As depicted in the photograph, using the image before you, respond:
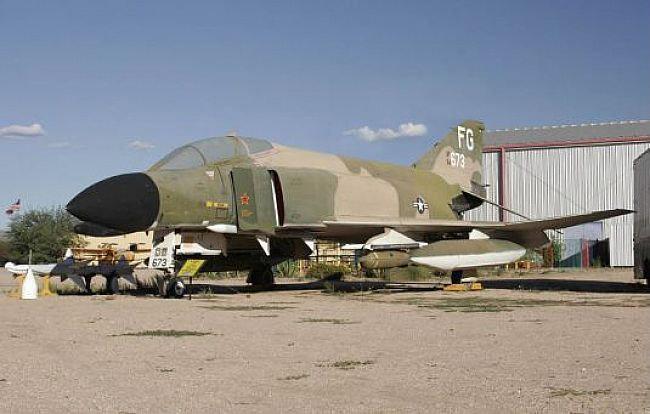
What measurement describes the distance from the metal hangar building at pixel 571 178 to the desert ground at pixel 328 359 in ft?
102

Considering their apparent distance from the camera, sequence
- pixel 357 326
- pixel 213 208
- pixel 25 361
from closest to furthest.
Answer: pixel 25 361 → pixel 357 326 → pixel 213 208

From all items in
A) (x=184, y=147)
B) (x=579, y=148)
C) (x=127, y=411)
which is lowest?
(x=127, y=411)

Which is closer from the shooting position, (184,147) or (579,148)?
(184,147)

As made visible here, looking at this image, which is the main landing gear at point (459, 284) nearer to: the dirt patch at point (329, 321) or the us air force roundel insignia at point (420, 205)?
the us air force roundel insignia at point (420, 205)

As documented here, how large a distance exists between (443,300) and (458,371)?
863 centimetres

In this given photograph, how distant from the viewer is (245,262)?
62.3ft

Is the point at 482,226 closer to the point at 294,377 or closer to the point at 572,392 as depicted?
the point at 294,377

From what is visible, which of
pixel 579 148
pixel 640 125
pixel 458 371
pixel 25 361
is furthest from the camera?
pixel 640 125

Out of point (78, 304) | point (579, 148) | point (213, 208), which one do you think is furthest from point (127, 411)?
point (579, 148)

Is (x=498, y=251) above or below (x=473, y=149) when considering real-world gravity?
below

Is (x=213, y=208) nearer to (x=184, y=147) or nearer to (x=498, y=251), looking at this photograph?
(x=184, y=147)

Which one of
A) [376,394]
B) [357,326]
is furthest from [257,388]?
[357,326]

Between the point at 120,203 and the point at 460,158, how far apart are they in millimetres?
12214

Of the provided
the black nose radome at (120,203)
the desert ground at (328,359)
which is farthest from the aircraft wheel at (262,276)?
the desert ground at (328,359)
